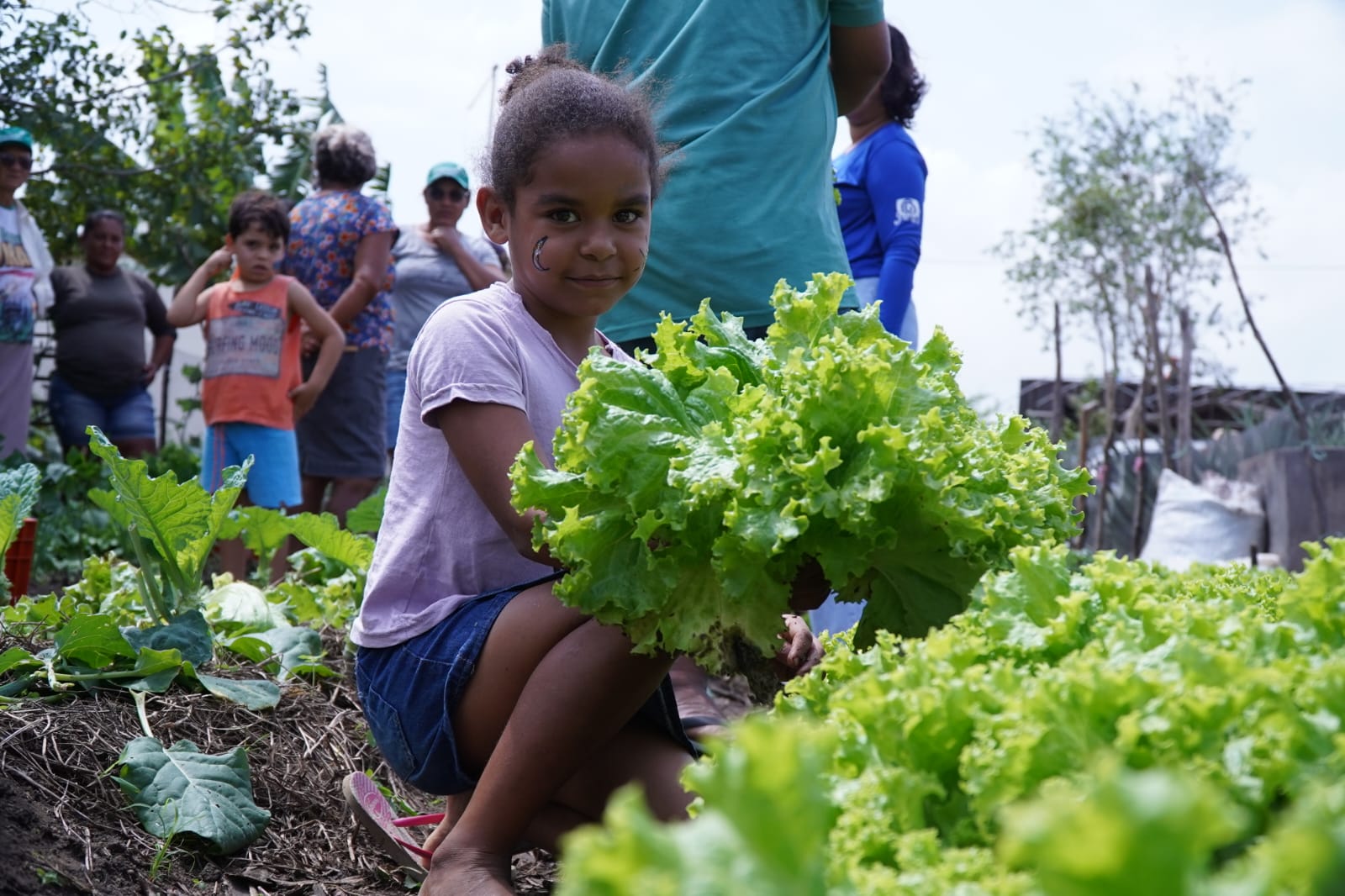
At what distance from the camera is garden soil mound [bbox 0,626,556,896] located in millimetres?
2723

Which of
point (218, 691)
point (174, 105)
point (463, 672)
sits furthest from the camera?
point (174, 105)

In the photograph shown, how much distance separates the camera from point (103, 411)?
8859 millimetres

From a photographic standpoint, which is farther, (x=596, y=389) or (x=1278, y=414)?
(x=1278, y=414)

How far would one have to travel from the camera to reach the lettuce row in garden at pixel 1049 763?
87 cm

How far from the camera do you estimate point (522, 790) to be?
2.51 metres

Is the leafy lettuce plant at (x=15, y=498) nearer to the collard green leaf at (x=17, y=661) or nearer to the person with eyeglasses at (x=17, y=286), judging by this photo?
the collard green leaf at (x=17, y=661)

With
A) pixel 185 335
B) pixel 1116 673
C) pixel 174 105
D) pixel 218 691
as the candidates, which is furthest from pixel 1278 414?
pixel 185 335

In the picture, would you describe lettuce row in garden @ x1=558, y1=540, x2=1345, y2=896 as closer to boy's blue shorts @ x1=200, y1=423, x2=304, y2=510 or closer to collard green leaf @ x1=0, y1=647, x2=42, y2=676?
collard green leaf @ x1=0, y1=647, x2=42, y2=676

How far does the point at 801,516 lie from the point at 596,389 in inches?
18.0

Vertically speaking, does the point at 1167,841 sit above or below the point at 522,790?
above

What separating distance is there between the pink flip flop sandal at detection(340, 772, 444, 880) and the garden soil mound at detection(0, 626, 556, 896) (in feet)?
0.40

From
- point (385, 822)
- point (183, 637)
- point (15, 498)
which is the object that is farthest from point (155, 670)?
point (385, 822)

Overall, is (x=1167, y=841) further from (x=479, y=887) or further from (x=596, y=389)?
(x=479, y=887)

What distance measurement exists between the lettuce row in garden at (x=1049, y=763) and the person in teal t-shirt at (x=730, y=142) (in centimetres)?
183
